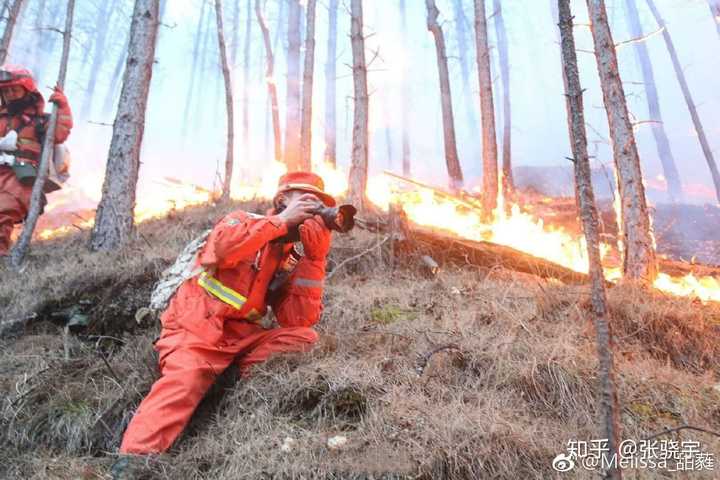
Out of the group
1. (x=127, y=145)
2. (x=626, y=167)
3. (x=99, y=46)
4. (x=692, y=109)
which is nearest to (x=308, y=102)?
(x=127, y=145)

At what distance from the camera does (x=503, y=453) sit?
2.10 m

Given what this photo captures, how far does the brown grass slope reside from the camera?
211 cm

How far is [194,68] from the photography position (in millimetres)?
33375

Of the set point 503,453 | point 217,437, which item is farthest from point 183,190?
point 503,453

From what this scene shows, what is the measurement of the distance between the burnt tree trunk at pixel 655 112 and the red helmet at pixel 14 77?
2344 centimetres

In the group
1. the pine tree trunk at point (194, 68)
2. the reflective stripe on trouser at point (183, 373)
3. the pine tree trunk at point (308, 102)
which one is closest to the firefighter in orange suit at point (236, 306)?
the reflective stripe on trouser at point (183, 373)

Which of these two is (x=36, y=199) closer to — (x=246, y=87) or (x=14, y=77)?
(x=14, y=77)

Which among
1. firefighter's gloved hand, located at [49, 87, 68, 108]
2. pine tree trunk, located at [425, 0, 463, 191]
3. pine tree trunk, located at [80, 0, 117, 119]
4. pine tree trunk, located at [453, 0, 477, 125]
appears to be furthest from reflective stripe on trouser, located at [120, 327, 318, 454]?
pine tree trunk, located at [80, 0, 117, 119]

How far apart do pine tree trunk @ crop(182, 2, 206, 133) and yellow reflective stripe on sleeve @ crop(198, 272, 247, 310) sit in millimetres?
32954

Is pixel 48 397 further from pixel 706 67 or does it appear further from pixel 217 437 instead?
pixel 706 67

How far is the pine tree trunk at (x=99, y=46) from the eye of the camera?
28.1 metres

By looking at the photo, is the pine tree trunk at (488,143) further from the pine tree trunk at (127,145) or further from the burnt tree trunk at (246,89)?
the burnt tree trunk at (246,89)

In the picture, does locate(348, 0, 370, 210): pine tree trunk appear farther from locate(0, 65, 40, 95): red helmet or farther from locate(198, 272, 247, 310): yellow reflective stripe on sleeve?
locate(198, 272, 247, 310): yellow reflective stripe on sleeve

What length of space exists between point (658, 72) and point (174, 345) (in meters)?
27.0
